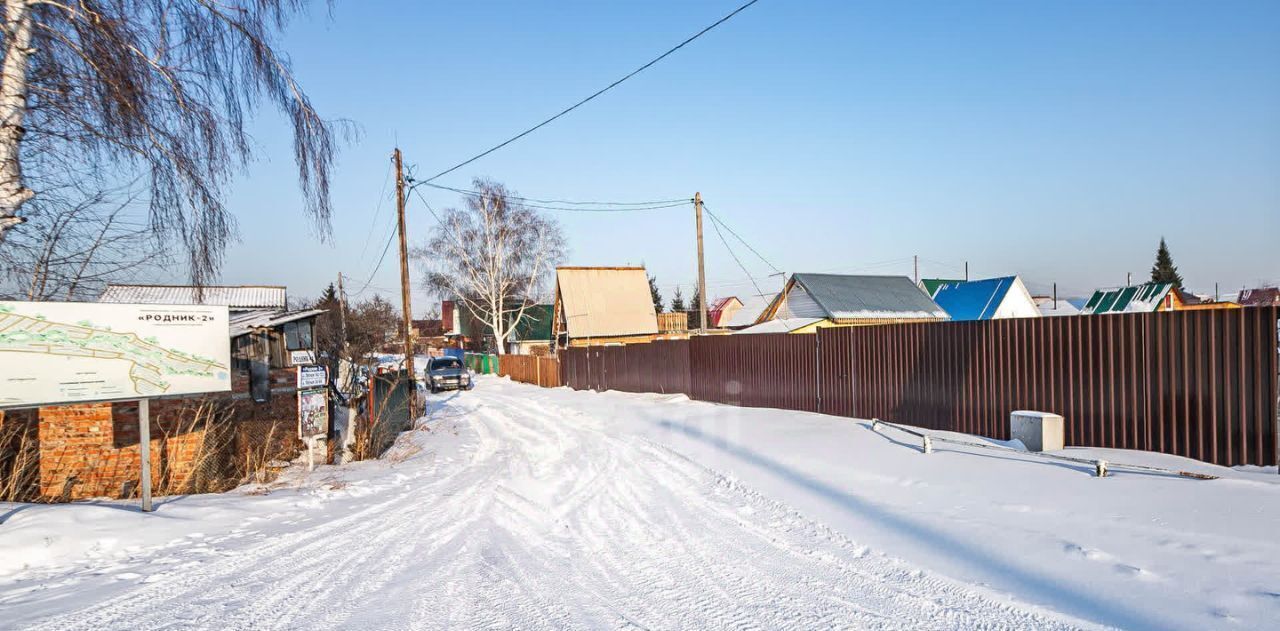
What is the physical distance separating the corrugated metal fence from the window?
32.8 feet

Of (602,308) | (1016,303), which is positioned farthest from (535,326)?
(1016,303)

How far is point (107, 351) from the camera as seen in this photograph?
672 cm

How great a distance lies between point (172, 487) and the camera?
27.7ft

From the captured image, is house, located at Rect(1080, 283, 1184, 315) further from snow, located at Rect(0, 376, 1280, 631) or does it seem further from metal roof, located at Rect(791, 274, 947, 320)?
snow, located at Rect(0, 376, 1280, 631)

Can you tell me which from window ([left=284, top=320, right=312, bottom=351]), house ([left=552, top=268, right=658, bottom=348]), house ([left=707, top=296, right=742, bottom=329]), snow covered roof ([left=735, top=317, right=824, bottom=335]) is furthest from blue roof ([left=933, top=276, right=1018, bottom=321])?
house ([left=707, top=296, right=742, bottom=329])

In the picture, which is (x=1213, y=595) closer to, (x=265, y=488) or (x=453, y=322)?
(x=265, y=488)

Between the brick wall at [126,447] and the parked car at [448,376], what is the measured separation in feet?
65.5

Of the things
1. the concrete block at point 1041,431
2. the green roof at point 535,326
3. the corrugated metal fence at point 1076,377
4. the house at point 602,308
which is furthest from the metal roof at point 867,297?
the green roof at point 535,326

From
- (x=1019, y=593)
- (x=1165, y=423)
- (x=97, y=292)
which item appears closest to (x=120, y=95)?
(x=97, y=292)

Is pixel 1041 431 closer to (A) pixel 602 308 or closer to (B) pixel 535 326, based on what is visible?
(A) pixel 602 308

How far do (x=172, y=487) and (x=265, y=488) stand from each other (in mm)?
1287

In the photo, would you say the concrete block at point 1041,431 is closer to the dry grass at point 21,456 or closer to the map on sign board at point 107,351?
the map on sign board at point 107,351

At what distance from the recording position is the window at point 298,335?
Answer: 13.0 metres

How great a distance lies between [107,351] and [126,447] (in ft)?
8.88
